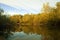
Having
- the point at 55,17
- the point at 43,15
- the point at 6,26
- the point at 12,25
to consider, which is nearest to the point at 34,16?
the point at 43,15

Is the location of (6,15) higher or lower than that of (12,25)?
higher

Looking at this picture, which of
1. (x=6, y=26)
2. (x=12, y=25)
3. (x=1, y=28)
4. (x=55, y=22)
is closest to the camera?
(x=1, y=28)

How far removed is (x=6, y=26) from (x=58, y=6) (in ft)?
16.8

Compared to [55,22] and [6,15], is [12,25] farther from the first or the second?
[55,22]

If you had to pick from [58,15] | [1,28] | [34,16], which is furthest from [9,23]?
[58,15]

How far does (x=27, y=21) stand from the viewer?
524 inches

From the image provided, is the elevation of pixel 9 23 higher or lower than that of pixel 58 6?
Result: lower

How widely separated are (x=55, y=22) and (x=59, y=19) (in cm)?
40

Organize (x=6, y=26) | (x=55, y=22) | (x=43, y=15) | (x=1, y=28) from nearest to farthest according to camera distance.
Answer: (x=1, y=28) → (x=6, y=26) → (x=55, y=22) → (x=43, y=15)

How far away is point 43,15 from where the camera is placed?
12516 millimetres

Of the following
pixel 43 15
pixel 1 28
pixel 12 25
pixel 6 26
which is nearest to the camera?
pixel 1 28

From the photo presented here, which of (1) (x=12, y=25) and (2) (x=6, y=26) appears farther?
(1) (x=12, y=25)

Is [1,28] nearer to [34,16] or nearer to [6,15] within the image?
[6,15]

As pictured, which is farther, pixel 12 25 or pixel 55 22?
pixel 55 22
